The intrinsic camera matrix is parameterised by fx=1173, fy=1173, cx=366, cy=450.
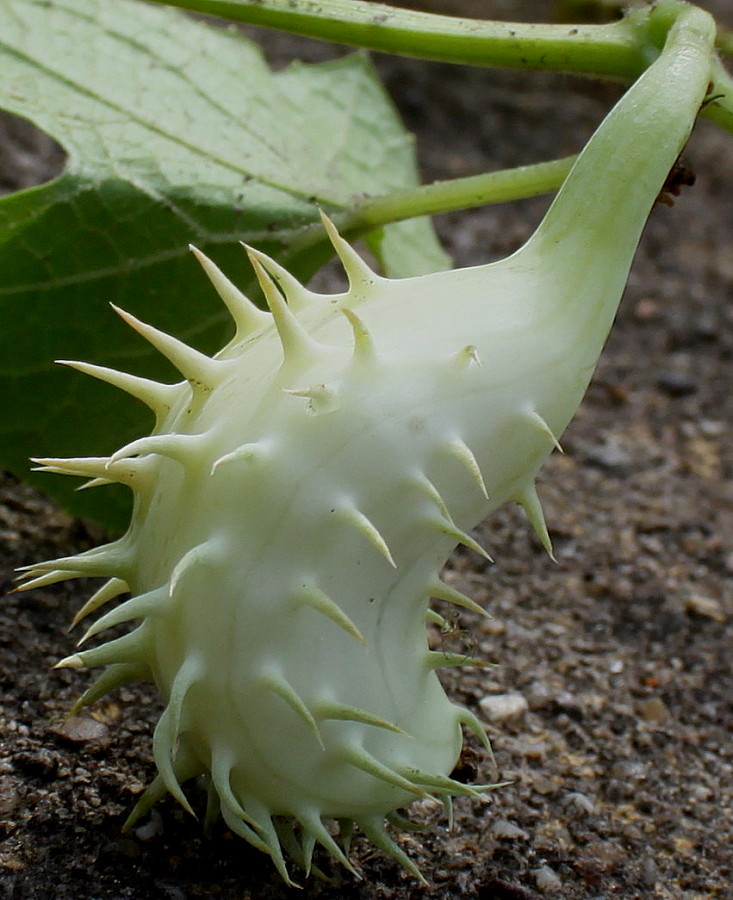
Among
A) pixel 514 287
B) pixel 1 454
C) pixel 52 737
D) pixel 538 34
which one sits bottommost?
pixel 52 737

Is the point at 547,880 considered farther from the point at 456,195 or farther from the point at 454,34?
the point at 454,34

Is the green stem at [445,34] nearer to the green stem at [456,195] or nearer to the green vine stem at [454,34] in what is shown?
the green vine stem at [454,34]

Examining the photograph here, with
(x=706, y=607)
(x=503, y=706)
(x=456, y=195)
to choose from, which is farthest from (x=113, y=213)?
(x=706, y=607)

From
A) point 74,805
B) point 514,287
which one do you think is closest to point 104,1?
point 514,287

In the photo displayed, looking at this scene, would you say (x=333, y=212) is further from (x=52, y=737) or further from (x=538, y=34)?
(x=52, y=737)

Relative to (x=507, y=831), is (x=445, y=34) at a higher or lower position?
higher

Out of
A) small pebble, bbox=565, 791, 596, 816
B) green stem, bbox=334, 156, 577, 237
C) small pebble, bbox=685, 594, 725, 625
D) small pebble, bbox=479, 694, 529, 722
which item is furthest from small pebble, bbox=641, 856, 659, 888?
green stem, bbox=334, 156, 577, 237

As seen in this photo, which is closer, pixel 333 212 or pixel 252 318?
pixel 252 318
